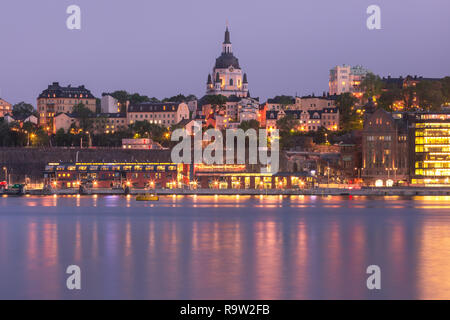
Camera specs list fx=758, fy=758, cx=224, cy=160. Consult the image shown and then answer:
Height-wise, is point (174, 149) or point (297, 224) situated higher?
point (174, 149)

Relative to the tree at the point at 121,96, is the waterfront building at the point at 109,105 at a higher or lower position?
lower

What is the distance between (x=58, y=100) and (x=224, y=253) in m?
134

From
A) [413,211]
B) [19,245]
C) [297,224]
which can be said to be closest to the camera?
[19,245]

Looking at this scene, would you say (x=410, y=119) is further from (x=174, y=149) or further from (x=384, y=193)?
(x=174, y=149)

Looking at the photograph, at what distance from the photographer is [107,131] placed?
160875 mm

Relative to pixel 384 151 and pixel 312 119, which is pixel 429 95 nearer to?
pixel 312 119

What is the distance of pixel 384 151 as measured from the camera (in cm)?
11838

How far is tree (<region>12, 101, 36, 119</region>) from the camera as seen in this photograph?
180 m

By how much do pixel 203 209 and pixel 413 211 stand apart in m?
22.0

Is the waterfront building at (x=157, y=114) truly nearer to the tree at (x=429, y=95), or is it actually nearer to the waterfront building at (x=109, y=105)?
the waterfront building at (x=109, y=105)

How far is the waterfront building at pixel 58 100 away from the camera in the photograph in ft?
560

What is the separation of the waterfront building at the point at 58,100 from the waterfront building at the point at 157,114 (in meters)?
14.6

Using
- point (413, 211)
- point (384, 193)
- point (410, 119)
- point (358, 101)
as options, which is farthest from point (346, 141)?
point (413, 211)

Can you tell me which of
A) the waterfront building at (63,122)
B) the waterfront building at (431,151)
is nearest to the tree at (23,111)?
the waterfront building at (63,122)
